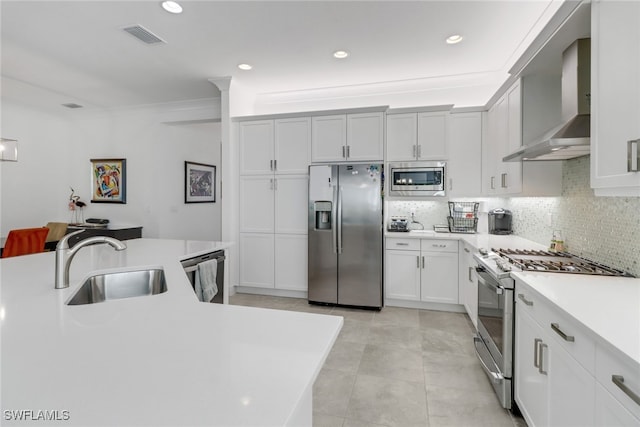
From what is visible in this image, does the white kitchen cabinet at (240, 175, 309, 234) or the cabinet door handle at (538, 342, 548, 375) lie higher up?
the white kitchen cabinet at (240, 175, 309, 234)

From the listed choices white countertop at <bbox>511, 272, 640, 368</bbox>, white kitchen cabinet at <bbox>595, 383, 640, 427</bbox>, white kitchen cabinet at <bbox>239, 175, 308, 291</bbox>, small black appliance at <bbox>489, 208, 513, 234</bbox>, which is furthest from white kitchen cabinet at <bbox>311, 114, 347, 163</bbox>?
white kitchen cabinet at <bbox>595, 383, 640, 427</bbox>

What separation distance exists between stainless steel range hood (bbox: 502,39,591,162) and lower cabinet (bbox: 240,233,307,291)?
2.82m

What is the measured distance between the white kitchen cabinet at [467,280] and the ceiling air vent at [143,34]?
371cm

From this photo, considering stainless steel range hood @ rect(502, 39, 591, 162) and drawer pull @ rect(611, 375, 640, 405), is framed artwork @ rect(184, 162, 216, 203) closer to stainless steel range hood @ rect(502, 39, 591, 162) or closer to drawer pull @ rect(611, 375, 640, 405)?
stainless steel range hood @ rect(502, 39, 591, 162)

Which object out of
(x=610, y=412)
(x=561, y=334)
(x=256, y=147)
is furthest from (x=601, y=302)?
(x=256, y=147)

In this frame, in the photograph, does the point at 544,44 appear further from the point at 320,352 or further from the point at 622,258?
the point at 320,352

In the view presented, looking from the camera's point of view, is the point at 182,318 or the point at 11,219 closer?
the point at 182,318

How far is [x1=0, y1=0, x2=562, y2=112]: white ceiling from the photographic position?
2.58 m

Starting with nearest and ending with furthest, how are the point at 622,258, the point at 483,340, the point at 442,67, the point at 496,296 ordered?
the point at 622,258, the point at 496,296, the point at 483,340, the point at 442,67

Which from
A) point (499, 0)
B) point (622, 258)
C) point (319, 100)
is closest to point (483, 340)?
point (622, 258)

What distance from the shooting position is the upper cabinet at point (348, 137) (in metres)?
3.88

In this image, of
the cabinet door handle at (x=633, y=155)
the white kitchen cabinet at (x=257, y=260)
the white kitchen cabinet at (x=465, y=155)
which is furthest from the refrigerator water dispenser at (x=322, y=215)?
the cabinet door handle at (x=633, y=155)

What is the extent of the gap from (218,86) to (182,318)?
3.77 metres

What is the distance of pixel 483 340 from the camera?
8.01 feet
